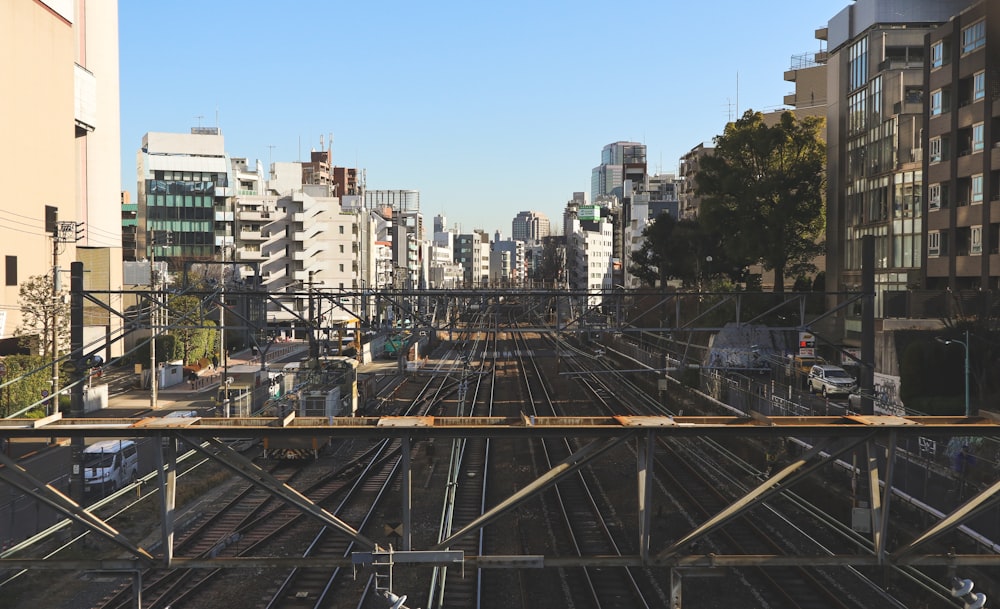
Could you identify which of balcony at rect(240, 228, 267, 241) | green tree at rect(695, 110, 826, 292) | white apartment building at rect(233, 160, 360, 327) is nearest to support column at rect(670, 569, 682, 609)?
green tree at rect(695, 110, 826, 292)

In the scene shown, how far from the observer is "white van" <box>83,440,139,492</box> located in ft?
60.4

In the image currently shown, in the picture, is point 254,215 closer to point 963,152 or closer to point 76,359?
point 963,152

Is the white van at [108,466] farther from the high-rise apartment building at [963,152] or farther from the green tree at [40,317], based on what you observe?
the high-rise apartment building at [963,152]

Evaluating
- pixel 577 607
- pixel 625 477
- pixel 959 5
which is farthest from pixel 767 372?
pixel 577 607

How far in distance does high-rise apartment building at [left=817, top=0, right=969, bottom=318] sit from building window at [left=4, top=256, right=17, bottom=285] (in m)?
33.0

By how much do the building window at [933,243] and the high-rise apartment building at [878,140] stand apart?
0.57 meters

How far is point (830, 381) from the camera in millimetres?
29094

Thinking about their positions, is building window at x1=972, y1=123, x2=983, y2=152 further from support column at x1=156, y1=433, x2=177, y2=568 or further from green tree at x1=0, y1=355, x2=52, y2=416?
green tree at x1=0, y1=355, x2=52, y2=416

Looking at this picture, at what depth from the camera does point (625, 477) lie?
71.1 feet

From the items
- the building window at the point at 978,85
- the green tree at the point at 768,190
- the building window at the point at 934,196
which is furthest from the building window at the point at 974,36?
the green tree at the point at 768,190

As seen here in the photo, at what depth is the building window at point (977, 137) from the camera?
2795 cm

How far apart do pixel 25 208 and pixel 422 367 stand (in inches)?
886

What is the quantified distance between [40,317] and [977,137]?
3440 centimetres

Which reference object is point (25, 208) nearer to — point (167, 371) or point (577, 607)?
point (167, 371)
